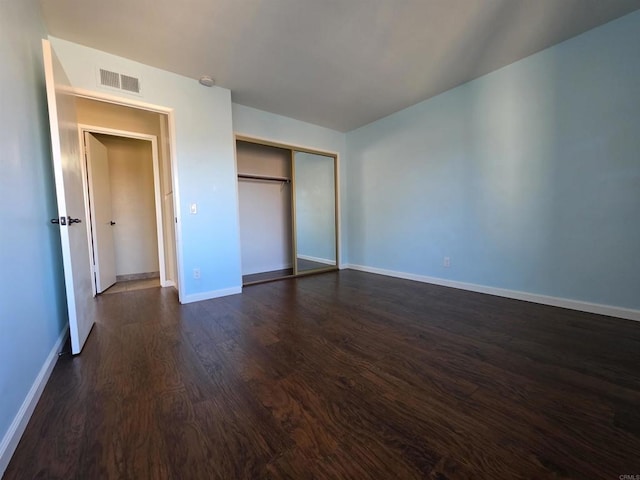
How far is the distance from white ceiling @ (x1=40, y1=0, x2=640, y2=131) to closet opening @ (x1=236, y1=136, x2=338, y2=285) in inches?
55.8

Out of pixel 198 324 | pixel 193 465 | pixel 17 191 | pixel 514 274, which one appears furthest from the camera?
pixel 514 274

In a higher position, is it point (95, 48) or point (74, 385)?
point (95, 48)

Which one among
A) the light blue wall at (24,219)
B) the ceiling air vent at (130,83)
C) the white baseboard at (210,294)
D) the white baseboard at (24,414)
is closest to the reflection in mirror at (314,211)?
the white baseboard at (210,294)

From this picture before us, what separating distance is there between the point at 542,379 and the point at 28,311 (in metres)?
2.71

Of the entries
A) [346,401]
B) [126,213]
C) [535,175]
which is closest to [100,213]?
[126,213]

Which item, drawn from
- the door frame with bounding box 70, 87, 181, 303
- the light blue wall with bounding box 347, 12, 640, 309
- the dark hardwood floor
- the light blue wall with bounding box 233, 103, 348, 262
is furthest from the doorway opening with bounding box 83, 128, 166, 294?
the light blue wall with bounding box 347, 12, 640, 309

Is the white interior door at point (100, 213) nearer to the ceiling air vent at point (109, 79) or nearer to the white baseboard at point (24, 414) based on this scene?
the ceiling air vent at point (109, 79)

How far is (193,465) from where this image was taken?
92 centimetres

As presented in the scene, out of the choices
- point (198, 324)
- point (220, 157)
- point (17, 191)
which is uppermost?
point (220, 157)

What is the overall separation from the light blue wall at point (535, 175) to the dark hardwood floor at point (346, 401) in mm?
553

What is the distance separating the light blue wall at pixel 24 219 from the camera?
3.53ft

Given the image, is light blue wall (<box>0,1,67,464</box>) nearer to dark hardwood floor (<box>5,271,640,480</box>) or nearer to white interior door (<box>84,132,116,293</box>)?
dark hardwood floor (<box>5,271,640,480</box>)

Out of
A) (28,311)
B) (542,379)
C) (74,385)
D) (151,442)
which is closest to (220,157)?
(28,311)

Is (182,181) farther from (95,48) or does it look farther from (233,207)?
(95,48)
